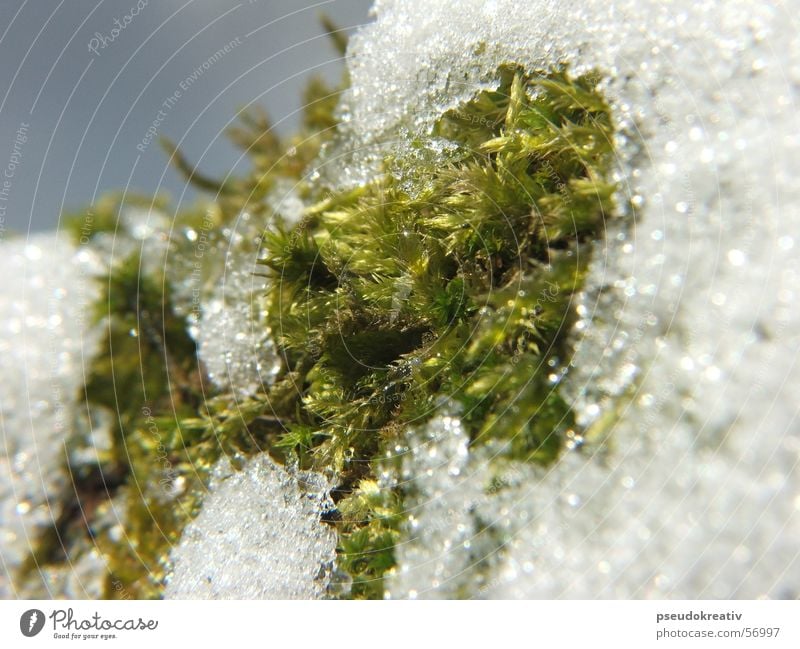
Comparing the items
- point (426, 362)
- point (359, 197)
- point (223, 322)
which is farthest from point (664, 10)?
point (223, 322)

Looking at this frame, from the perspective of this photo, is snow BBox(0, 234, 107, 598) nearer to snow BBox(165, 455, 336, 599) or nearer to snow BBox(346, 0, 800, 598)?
snow BBox(165, 455, 336, 599)

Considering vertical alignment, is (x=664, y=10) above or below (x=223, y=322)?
above

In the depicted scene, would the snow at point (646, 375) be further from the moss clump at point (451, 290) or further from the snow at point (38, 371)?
the snow at point (38, 371)

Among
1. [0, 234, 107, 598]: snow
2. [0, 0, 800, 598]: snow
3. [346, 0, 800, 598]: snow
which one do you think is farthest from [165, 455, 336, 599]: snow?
[0, 234, 107, 598]: snow
